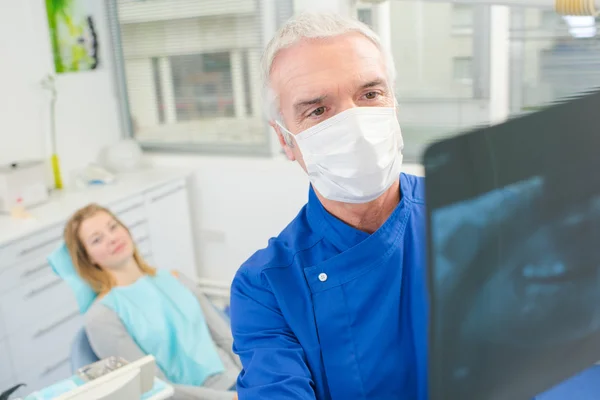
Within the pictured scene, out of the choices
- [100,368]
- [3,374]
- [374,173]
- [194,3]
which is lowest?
[3,374]

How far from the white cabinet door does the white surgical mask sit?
2.66m

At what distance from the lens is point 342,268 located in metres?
0.91

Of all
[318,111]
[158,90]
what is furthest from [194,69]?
[318,111]

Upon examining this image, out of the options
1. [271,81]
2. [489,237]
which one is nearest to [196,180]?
[271,81]

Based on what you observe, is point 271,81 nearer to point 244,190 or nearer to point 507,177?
point 507,177

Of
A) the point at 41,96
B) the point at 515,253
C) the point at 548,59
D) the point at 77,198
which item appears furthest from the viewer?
the point at 41,96

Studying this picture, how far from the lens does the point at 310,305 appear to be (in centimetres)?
92

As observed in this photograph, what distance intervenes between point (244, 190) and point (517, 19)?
1733mm

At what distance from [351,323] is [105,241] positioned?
1827 mm

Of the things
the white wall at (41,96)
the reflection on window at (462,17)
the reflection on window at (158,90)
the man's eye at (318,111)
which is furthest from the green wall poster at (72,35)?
the man's eye at (318,111)

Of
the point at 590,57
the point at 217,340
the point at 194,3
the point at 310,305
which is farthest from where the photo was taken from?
the point at 194,3

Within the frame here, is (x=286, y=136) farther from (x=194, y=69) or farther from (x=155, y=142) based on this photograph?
(x=155, y=142)

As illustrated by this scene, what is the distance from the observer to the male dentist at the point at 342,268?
91 centimetres

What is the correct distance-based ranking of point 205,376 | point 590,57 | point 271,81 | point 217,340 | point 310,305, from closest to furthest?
point 310,305 → point 271,81 → point 205,376 → point 217,340 → point 590,57
